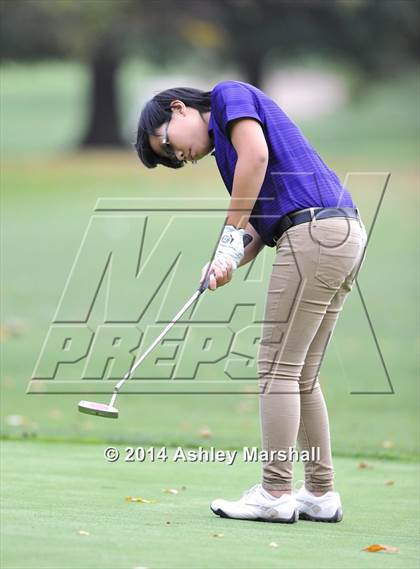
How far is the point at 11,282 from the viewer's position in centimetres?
1870

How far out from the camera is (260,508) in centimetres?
524

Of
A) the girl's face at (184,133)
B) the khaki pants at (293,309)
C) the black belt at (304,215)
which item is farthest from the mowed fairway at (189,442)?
the girl's face at (184,133)

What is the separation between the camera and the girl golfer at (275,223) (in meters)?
5.12

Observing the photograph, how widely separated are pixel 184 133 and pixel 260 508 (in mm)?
1527

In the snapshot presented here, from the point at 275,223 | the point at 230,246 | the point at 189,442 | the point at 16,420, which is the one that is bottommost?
the point at 230,246

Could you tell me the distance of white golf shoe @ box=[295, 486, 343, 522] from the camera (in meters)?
5.42

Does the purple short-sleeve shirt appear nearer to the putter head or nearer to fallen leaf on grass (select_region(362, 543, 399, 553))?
the putter head

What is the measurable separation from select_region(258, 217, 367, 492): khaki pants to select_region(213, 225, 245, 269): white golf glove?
160mm

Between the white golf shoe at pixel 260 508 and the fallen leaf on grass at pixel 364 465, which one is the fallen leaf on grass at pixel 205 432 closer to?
the fallen leaf on grass at pixel 364 465

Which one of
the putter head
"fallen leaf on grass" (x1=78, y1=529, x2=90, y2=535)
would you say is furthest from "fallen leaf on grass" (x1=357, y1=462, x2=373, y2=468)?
"fallen leaf on grass" (x1=78, y1=529, x2=90, y2=535)

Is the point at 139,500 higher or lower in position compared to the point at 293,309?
lower
